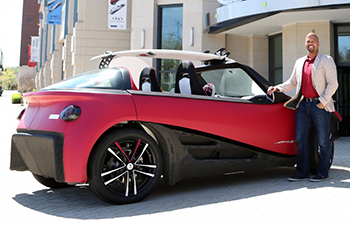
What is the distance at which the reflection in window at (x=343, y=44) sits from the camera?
41.2ft

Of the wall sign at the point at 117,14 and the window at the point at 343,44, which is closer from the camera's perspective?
the window at the point at 343,44

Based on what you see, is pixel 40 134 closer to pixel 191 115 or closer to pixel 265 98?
pixel 191 115

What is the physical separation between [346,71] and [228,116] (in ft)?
33.5

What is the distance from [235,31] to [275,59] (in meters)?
1.96

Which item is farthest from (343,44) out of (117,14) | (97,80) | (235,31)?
(97,80)

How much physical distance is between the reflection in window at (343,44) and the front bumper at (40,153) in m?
11.6

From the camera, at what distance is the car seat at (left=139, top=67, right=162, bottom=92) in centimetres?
A: 416

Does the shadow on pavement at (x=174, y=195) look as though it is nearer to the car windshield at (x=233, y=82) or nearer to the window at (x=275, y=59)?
→ the car windshield at (x=233, y=82)

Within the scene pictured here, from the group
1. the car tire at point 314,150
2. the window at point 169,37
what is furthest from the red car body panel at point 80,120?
the window at point 169,37

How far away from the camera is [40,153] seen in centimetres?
351

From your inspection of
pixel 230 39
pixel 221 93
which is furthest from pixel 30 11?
pixel 221 93

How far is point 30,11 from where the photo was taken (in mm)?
112562

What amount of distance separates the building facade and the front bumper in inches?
366

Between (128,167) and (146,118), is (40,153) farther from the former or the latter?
(146,118)
